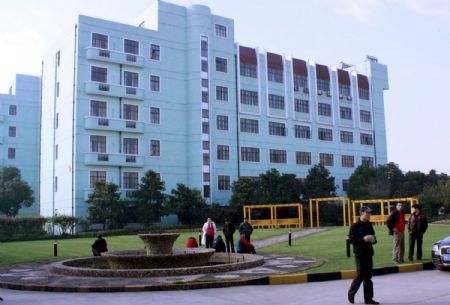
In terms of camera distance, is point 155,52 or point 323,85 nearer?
point 155,52

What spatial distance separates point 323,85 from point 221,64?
14.8 metres

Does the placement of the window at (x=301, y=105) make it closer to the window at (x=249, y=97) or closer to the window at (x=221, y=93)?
the window at (x=249, y=97)

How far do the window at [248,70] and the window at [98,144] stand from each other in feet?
55.4

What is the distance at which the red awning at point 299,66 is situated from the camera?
61138 millimetres

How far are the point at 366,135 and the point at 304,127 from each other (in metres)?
10.5

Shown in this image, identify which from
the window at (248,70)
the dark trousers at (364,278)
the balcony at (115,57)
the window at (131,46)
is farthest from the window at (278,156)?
the dark trousers at (364,278)

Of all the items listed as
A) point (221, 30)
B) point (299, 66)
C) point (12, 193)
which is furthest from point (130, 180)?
point (299, 66)

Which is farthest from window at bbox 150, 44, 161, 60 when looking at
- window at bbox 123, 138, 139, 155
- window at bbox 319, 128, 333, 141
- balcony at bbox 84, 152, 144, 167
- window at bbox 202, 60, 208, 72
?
window at bbox 319, 128, 333, 141

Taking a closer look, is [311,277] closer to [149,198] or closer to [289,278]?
[289,278]

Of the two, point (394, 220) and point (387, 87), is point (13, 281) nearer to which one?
point (394, 220)

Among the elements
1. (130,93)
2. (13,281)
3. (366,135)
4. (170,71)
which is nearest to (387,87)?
(366,135)

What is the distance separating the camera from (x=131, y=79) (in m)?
49.9

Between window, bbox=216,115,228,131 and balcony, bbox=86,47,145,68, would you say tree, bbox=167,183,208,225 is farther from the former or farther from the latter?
balcony, bbox=86,47,145,68

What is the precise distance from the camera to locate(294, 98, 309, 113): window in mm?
60537
